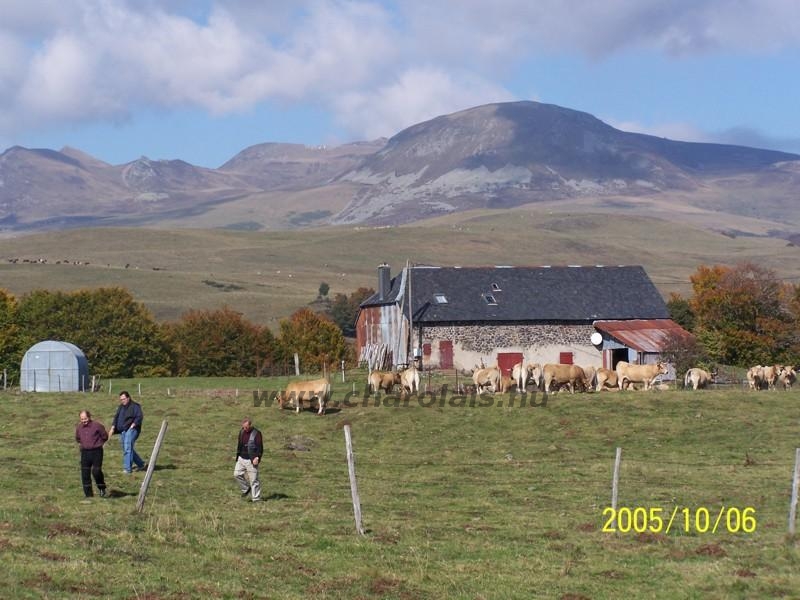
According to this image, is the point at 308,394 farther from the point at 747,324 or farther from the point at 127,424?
the point at 747,324

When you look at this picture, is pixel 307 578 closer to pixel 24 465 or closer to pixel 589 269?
pixel 24 465

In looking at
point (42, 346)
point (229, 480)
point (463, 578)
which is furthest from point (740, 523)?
point (42, 346)

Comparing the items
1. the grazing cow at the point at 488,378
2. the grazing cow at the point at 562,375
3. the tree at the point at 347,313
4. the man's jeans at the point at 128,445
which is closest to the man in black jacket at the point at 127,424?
the man's jeans at the point at 128,445

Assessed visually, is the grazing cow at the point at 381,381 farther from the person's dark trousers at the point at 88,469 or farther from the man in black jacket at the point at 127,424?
the person's dark trousers at the point at 88,469

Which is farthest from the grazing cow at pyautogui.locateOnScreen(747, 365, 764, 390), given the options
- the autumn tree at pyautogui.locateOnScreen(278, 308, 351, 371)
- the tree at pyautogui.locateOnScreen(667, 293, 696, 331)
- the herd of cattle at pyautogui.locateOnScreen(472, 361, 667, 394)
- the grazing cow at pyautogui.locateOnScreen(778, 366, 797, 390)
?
the autumn tree at pyautogui.locateOnScreen(278, 308, 351, 371)

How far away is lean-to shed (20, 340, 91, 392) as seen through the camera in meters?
54.2

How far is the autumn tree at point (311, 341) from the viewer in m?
96.6

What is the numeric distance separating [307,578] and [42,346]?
4306 centimetres

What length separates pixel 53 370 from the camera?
5447cm

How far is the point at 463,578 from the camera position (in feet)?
52.4

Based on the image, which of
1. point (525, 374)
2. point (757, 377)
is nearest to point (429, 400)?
point (525, 374)

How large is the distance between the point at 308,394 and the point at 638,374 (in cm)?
1447

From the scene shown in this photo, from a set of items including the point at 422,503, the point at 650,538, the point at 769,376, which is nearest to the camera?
the point at 650,538
